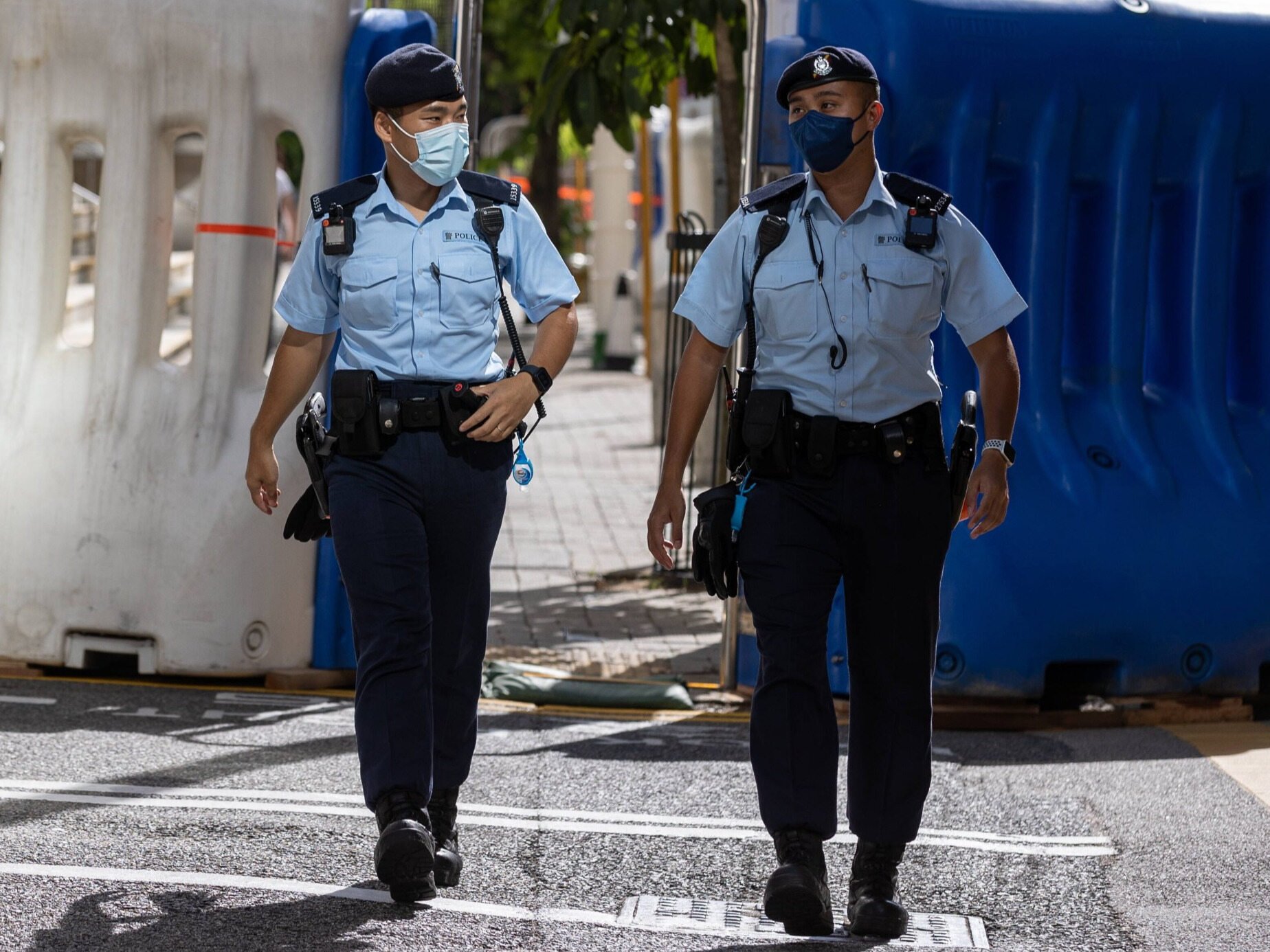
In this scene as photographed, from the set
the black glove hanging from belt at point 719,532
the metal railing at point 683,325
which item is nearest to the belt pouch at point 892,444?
the black glove hanging from belt at point 719,532

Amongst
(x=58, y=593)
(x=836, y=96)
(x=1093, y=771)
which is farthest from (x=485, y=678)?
(x=836, y=96)

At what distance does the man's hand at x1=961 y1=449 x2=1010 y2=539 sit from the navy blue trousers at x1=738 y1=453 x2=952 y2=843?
11 centimetres

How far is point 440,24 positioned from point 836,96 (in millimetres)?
3645

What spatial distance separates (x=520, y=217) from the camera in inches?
177

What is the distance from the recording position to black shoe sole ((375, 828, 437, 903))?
13.5 ft

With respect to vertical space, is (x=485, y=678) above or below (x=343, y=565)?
below

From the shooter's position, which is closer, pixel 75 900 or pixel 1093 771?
pixel 75 900

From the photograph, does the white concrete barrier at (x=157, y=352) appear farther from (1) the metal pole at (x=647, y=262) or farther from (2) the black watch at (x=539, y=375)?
(1) the metal pole at (x=647, y=262)

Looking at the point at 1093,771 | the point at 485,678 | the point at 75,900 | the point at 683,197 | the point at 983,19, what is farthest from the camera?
the point at 683,197

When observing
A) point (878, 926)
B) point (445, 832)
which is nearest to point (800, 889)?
point (878, 926)

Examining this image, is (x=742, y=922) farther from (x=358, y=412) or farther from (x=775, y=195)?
(x=775, y=195)

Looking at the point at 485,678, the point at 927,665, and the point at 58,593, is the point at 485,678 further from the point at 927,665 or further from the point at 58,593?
the point at 927,665

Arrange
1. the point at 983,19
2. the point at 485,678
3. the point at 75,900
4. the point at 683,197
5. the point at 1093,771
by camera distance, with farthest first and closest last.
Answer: the point at 683,197 < the point at 485,678 < the point at 983,19 < the point at 1093,771 < the point at 75,900

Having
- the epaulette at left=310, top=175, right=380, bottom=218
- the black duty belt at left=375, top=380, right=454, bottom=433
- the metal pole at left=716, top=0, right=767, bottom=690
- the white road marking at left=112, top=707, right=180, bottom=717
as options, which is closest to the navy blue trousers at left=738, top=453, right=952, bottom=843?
the black duty belt at left=375, top=380, right=454, bottom=433
